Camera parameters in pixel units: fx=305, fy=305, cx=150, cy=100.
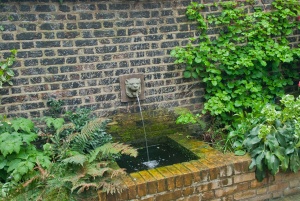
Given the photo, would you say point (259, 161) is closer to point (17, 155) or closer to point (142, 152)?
point (142, 152)

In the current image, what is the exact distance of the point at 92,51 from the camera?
4297 mm

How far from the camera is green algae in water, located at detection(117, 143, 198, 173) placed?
3949 millimetres

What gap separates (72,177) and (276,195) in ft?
8.07

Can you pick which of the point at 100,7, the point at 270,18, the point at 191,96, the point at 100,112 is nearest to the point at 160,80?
the point at 191,96

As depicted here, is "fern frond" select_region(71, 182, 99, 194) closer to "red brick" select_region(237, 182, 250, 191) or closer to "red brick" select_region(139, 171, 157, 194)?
"red brick" select_region(139, 171, 157, 194)

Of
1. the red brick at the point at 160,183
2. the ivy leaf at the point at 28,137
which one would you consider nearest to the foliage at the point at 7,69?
the ivy leaf at the point at 28,137

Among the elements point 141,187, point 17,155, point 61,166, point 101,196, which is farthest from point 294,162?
point 17,155

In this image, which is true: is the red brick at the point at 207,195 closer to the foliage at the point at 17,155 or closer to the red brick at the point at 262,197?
the red brick at the point at 262,197

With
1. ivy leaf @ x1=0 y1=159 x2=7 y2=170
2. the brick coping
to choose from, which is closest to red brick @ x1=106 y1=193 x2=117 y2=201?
the brick coping

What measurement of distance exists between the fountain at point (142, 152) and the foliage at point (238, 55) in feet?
2.39

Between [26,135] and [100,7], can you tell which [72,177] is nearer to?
[26,135]

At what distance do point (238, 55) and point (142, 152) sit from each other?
7.09 ft

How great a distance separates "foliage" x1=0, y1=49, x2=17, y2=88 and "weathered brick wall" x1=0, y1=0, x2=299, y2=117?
79 millimetres

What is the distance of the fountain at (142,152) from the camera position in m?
3.99
